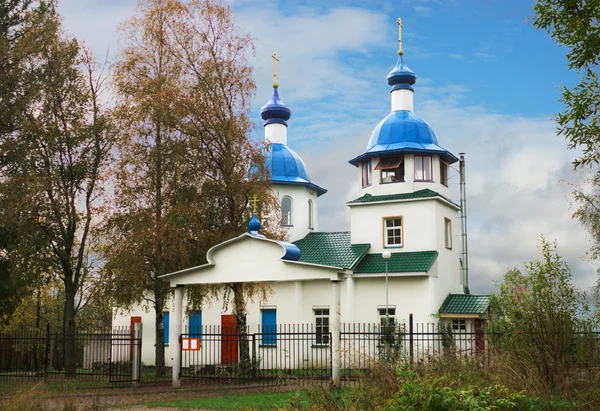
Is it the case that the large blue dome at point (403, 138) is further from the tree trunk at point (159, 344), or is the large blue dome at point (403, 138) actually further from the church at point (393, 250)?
the tree trunk at point (159, 344)

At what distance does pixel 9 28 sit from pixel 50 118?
21.6 feet

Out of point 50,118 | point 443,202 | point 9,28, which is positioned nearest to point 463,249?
point 443,202

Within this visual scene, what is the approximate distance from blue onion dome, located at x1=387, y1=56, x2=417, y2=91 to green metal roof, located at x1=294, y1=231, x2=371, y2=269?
293 inches

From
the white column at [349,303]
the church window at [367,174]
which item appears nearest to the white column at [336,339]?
the white column at [349,303]

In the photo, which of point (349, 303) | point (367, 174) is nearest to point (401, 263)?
point (349, 303)

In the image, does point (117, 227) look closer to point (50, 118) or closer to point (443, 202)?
point (50, 118)

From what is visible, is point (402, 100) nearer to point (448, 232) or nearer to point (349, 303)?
point (448, 232)

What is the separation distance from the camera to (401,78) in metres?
33.3

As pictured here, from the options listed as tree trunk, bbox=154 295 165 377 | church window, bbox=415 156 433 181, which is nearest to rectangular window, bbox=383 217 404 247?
church window, bbox=415 156 433 181

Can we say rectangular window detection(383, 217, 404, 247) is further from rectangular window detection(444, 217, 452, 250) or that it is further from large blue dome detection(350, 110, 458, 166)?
large blue dome detection(350, 110, 458, 166)

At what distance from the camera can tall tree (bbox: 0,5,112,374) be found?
27.1 metres

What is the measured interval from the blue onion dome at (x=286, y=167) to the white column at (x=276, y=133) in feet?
1.49

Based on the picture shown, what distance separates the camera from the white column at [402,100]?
33.1 m

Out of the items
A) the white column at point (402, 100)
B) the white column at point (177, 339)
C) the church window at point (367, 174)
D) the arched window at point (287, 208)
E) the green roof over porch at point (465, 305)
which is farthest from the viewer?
the arched window at point (287, 208)
